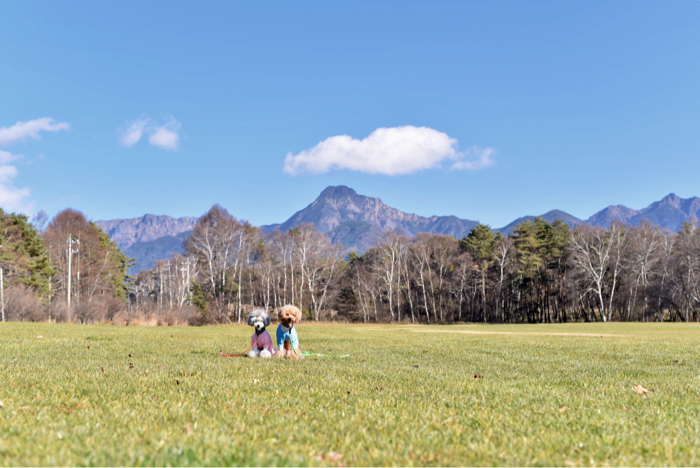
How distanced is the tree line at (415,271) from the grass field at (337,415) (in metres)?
43.2

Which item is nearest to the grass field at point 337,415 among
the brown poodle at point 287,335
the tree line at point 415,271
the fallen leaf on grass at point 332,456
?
the fallen leaf on grass at point 332,456

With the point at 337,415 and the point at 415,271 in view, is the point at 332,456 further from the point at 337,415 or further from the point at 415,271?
the point at 415,271

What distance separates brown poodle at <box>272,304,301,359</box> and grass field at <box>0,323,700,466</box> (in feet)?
5.78

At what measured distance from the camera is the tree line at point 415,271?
56.8 meters

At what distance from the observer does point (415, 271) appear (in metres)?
71.5

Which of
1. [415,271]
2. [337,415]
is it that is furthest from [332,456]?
[415,271]

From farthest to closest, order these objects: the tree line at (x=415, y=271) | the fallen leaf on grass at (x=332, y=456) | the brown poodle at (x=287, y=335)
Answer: the tree line at (x=415, y=271)
the brown poodle at (x=287, y=335)
the fallen leaf on grass at (x=332, y=456)

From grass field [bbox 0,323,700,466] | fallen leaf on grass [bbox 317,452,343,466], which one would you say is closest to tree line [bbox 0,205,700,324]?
grass field [bbox 0,323,700,466]

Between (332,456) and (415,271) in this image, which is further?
(415,271)

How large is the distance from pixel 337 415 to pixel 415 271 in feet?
223

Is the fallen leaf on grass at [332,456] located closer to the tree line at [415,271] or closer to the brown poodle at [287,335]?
the brown poodle at [287,335]

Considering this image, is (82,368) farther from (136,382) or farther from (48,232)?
(48,232)

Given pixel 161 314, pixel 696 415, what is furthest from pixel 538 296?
pixel 696 415

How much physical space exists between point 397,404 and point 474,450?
1711 mm
